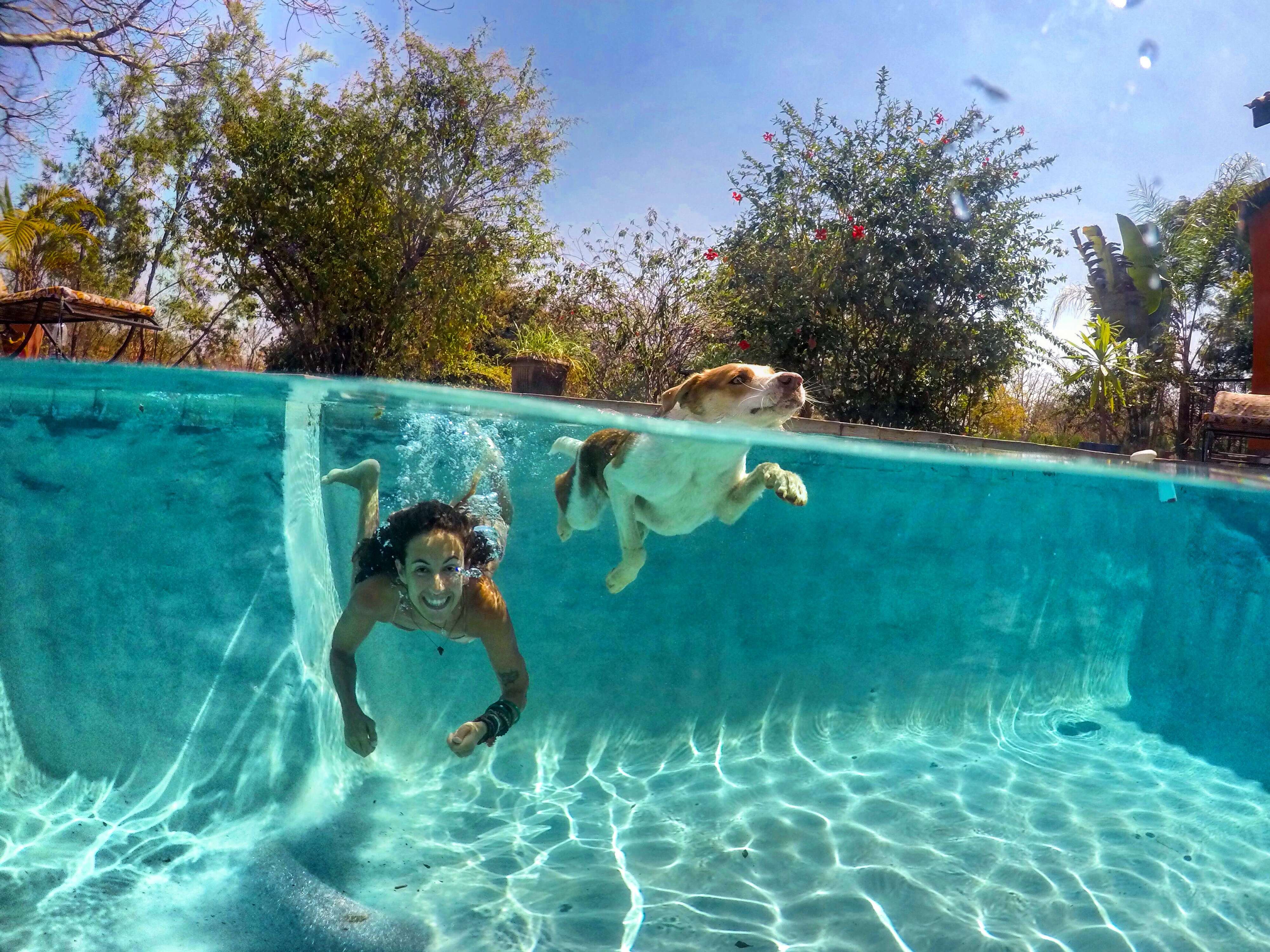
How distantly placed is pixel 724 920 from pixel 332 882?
6.30ft

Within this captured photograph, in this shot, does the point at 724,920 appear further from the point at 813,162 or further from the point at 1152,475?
the point at 813,162

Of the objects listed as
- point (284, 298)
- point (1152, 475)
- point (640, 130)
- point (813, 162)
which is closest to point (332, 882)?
point (640, 130)

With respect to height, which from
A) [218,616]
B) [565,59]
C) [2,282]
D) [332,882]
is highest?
[565,59]

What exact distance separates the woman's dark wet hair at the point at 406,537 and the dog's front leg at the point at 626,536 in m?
0.92

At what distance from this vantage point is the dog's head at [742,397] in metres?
4.33

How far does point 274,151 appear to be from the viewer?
1191 centimetres

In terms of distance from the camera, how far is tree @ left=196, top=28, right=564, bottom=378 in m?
12.0

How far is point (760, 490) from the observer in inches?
200

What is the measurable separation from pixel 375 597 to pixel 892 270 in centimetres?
1002

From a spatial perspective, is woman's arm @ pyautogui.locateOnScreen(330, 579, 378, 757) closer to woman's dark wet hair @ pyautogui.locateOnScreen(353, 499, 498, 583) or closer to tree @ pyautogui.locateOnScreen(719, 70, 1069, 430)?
woman's dark wet hair @ pyautogui.locateOnScreen(353, 499, 498, 583)

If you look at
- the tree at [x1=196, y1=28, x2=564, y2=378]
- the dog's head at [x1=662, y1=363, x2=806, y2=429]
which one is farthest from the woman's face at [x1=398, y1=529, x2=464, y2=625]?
the tree at [x1=196, y1=28, x2=564, y2=378]

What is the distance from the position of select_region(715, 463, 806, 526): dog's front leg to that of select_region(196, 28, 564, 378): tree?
8.41 metres

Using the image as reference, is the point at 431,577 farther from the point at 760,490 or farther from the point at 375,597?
the point at 760,490

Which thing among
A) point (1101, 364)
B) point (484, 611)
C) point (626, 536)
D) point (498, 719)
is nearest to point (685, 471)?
point (626, 536)
